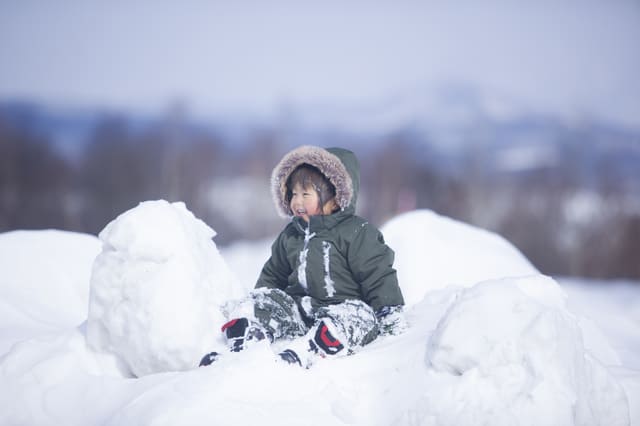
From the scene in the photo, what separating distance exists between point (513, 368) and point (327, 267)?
112cm

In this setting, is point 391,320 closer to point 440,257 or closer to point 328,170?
point 328,170

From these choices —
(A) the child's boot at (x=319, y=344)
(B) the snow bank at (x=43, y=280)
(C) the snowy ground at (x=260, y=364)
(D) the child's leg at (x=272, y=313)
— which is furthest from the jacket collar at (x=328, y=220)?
(B) the snow bank at (x=43, y=280)

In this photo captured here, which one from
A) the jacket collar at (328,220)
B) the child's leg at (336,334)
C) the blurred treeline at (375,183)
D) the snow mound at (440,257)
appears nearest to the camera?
the child's leg at (336,334)

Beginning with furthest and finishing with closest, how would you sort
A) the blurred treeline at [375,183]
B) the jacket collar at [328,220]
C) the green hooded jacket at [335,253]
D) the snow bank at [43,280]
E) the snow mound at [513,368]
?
the blurred treeline at [375,183]
the snow bank at [43,280]
the jacket collar at [328,220]
the green hooded jacket at [335,253]
the snow mound at [513,368]

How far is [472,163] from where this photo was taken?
16.0m

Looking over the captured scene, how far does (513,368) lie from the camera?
1800 millimetres

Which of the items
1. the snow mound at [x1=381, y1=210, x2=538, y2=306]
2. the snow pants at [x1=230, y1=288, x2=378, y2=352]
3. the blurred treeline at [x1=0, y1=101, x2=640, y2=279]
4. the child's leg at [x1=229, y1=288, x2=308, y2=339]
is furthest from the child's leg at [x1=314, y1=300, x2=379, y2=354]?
the blurred treeline at [x1=0, y1=101, x2=640, y2=279]

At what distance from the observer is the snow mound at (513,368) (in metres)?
1.73

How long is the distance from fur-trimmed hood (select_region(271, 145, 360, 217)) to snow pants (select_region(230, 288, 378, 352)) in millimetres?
555

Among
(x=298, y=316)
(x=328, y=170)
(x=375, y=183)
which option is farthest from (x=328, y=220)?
(x=375, y=183)

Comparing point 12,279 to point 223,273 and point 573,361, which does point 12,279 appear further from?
point 573,361

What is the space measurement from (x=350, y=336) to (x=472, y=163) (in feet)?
47.6

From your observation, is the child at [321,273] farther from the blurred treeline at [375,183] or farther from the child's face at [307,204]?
the blurred treeline at [375,183]

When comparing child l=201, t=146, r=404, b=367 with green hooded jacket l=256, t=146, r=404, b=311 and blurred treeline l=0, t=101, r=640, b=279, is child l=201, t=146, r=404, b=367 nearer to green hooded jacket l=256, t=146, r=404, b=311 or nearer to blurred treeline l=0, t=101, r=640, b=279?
green hooded jacket l=256, t=146, r=404, b=311
